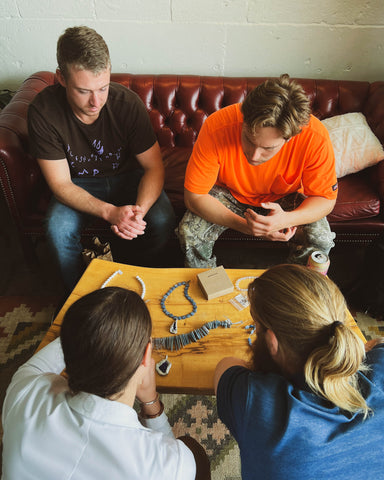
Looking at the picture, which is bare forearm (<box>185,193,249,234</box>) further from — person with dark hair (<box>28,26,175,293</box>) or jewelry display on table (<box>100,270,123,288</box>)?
jewelry display on table (<box>100,270,123,288</box>)

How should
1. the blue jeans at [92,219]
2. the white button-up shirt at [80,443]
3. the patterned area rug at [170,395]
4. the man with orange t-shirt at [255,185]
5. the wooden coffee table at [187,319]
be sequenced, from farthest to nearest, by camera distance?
1. the blue jeans at [92,219]
2. the man with orange t-shirt at [255,185]
3. the patterned area rug at [170,395]
4. the wooden coffee table at [187,319]
5. the white button-up shirt at [80,443]

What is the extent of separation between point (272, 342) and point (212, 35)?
2170 mm

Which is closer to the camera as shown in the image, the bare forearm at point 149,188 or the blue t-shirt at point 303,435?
the blue t-shirt at point 303,435

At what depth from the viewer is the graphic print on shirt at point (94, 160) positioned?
1.84 m

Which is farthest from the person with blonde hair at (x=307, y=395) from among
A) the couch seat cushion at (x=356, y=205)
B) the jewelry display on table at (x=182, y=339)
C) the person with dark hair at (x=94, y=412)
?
the couch seat cushion at (x=356, y=205)

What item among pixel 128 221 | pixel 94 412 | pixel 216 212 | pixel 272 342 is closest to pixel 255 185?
pixel 216 212

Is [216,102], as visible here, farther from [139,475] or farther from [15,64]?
[139,475]

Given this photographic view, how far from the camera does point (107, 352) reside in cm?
78

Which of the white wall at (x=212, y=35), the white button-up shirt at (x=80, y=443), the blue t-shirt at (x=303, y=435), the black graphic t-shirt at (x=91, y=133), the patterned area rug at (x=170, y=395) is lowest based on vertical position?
the patterned area rug at (x=170, y=395)

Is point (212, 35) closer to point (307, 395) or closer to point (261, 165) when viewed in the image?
point (261, 165)

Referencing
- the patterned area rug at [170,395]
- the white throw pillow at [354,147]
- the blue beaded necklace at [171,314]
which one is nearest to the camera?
the blue beaded necklace at [171,314]

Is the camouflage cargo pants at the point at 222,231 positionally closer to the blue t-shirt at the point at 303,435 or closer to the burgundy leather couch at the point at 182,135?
the burgundy leather couch at the point at 182,135

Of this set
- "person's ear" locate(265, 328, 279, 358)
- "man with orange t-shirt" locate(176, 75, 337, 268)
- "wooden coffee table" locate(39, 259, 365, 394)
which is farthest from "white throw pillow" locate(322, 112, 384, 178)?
"person's ear" locate(265, 328, 279, 358)

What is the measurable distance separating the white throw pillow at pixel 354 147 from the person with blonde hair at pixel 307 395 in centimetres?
143
